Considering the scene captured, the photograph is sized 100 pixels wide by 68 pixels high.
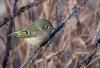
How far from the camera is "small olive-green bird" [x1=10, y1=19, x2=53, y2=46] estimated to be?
98.0 inches

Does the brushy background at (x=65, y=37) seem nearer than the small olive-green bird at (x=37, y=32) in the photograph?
No

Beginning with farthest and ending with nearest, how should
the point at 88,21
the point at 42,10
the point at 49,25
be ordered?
1. the point at 88,21
2. the point at 42,10
3. the point at 49,25

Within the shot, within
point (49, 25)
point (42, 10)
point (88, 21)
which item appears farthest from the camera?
point (88, 21)

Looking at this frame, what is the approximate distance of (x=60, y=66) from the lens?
2.82 metres

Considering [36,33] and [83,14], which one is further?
[83,14]

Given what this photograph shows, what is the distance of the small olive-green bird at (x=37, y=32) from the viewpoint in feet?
8.16

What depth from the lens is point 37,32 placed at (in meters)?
2.67

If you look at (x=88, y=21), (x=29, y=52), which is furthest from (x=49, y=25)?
(x=88, y=21)

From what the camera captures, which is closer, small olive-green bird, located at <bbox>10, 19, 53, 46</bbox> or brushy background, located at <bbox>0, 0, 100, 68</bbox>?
small olive-green bird, located at <bbox>10, 19, 53, 46</bbox>

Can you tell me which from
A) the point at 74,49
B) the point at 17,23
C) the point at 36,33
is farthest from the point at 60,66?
the point at 17,23

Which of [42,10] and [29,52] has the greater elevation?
[42,10]

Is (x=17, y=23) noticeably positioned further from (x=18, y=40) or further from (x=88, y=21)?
(x=88, y=21)

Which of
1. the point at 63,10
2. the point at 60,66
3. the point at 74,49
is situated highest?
the point at 63,10

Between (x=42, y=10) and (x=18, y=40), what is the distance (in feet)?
1.74
